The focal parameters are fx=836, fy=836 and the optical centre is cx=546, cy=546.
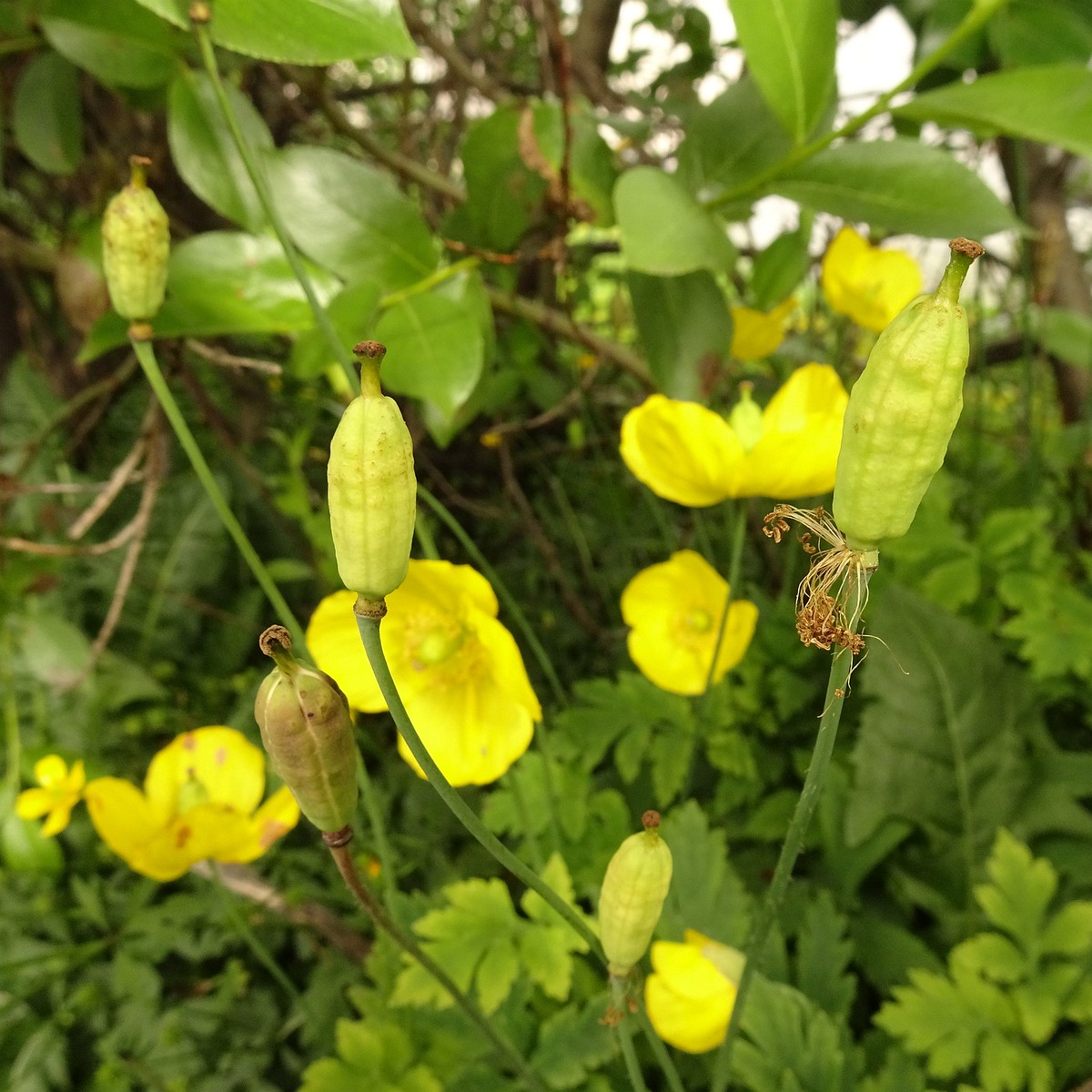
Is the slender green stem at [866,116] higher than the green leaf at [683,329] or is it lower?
higher

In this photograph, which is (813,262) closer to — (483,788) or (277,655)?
(483,788)

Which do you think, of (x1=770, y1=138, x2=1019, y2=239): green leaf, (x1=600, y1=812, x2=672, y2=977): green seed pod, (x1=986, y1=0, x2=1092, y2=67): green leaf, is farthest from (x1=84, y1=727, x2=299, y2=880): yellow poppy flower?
(x1=986, y1=0, x2=1092, y2=67): green leaf

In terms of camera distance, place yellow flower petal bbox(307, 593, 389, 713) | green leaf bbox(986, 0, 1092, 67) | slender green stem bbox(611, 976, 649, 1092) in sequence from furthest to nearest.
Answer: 1. green leaf bbox(986, 0, 1092, 67)
2. yellow flower petal bbox(307, 593, 389, 713)
3. slender green stem bbox(611, 976, 649, 1092)

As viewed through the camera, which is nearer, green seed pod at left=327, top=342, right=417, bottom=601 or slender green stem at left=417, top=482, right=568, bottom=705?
green seed pod at left=327, top=342, right=417, bottom=601

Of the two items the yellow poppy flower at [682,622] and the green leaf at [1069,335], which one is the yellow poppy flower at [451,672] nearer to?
the yellow poppy flower at [682,622]

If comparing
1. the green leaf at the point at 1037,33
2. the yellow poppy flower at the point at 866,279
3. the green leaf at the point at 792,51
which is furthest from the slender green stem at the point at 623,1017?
the green leaf at the point at 1037,33

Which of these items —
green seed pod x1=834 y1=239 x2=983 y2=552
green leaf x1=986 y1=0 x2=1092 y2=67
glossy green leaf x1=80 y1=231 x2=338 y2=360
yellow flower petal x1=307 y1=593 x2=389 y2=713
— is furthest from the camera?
green leaf x1=986 y1=0 x2=1092 y2=67

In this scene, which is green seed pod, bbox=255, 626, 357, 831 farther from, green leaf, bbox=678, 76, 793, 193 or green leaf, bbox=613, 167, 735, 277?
green leaf, bbox=678, 76, 793, 193
